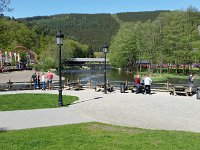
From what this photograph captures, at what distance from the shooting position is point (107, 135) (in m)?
14.0

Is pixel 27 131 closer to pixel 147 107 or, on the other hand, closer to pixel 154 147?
pixel 154 147

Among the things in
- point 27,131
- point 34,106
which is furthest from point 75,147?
point 34,106

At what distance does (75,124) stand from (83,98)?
36.3 feet

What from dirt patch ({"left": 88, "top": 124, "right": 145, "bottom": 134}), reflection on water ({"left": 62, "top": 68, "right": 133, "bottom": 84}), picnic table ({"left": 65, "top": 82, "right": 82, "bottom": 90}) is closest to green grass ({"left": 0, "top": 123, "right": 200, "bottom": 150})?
dirt patch ({"left": 88, "top": 124, "right": 145, "bottom": 134})

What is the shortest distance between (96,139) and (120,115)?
6.60 meters

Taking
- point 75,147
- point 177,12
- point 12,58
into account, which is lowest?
point 75,147

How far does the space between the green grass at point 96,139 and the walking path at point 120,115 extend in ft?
5.17

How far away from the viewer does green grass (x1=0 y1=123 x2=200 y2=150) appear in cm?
1205

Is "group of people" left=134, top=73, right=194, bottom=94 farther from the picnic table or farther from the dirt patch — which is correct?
the dirt patch

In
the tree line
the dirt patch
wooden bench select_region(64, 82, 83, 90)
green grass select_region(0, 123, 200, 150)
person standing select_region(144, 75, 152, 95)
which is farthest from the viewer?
the tree line

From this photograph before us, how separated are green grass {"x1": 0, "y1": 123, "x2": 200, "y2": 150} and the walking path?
5.17 feet

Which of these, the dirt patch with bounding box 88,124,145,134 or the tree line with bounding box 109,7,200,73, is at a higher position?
the tree line with bounding box 109,7,200,73

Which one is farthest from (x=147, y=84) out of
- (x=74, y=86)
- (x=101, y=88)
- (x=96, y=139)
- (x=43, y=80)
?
(x=96, y=139)

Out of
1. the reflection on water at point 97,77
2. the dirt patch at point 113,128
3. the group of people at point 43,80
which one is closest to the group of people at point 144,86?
the group of people at point 43,80
